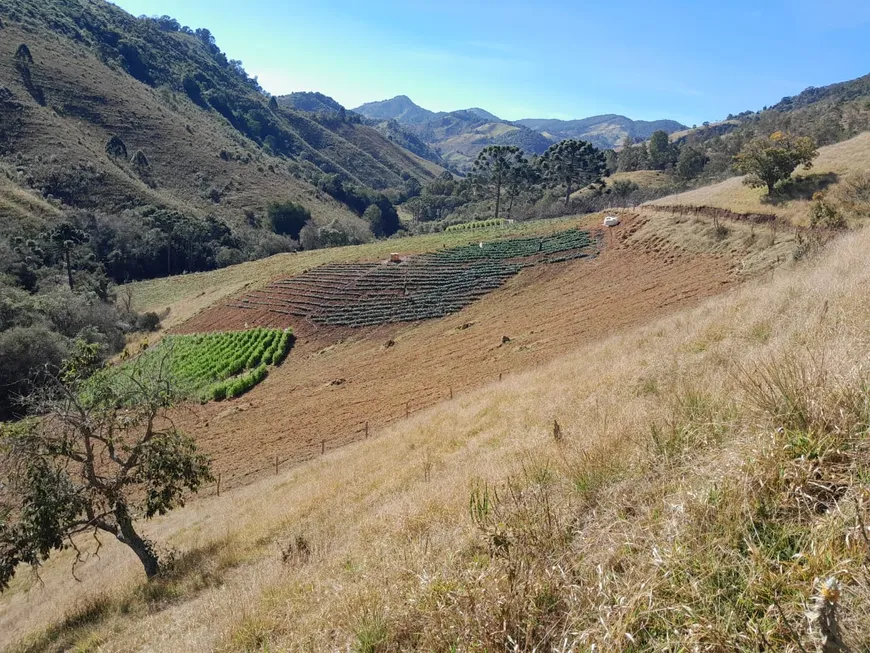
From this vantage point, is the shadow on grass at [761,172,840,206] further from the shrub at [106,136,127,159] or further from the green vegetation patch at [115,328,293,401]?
the shrub at [106,136,127,159]

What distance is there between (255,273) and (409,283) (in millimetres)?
25195

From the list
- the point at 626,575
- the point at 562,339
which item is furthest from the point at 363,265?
the point at 626,575

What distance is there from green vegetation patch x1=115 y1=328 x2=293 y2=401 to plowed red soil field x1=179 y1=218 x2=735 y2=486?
0.95 metres

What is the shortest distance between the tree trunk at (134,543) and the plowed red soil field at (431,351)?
603 centimetres

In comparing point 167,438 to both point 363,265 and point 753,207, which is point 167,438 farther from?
point 363,265

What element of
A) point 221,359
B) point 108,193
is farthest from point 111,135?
point 221,359

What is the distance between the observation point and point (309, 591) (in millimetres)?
4461

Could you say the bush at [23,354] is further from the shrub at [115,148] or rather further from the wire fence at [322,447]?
the shrub at [115,148]

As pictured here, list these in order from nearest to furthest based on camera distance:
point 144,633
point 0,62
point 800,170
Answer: point 144,633 → point 800,170 → point 0,62

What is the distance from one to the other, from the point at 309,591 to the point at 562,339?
17114 millimetres

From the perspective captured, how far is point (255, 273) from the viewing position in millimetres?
56312

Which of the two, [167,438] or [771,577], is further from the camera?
[167,438]

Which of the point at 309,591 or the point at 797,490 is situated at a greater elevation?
the point at 797,490

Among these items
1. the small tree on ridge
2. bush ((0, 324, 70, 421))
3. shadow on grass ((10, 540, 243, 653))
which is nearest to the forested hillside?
bush ((0, 324, 70, 421))
